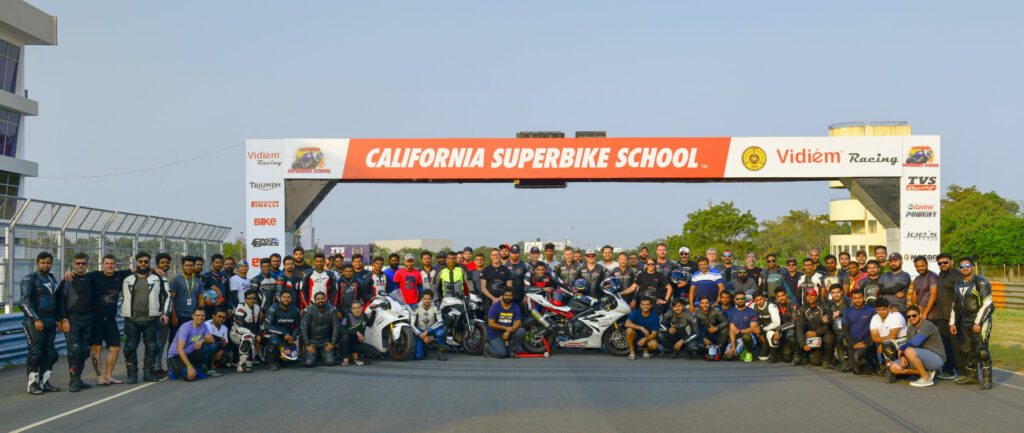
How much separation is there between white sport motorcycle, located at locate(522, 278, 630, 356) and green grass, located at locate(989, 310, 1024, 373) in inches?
233

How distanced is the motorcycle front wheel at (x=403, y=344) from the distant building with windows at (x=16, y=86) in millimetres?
32321

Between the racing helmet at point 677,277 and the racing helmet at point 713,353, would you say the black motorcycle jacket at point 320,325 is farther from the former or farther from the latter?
the racing helmet at point 677,277

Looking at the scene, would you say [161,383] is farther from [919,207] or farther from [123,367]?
[919,207]

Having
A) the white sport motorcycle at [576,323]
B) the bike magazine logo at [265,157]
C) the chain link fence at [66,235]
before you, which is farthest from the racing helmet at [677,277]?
the bike magazine logo at [265,157]

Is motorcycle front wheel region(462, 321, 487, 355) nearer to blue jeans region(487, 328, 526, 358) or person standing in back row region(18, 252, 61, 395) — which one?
blue jeans region(487, 328, 526, 358)

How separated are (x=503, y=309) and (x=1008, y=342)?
10.4 m

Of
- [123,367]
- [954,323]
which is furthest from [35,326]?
[954,323]

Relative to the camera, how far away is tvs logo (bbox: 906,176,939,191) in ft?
71.5

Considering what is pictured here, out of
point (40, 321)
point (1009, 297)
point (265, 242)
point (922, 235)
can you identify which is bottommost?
point (1009, 297)

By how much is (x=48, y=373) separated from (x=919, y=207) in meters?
21.0

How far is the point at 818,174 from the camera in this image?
22016 mm

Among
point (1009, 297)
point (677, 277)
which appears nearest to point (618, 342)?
point (677, 277)

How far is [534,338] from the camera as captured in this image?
13758 millimetres

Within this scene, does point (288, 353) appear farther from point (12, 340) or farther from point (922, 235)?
point (922, 235)
